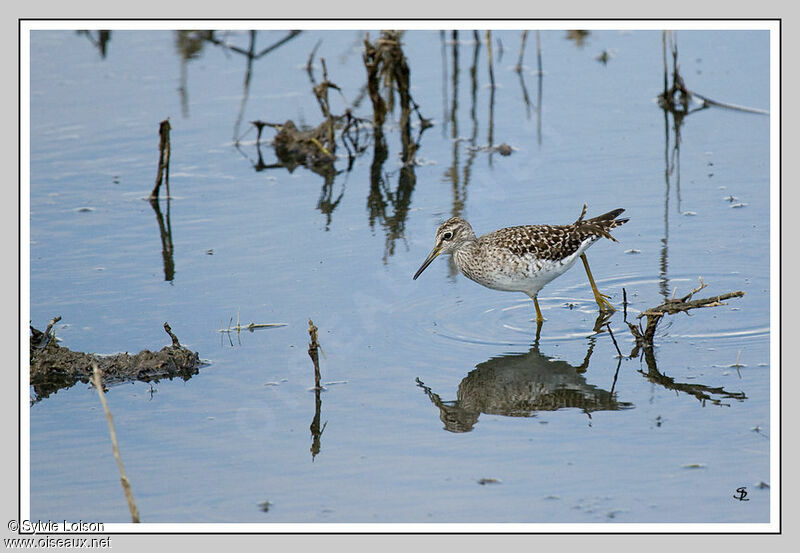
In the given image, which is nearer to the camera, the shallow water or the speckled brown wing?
the shallow water

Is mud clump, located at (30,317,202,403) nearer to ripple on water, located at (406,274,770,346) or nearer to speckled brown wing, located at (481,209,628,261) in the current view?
ripple on water, located at (406,274,770,346)

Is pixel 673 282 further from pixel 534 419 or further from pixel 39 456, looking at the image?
pixel 39 456

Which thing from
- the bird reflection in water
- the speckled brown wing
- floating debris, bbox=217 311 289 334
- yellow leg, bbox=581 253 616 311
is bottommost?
the bird reflection in water

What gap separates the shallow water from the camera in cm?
718

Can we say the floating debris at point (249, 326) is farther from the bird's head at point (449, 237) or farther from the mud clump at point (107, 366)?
the bird's head at point (449, 237)

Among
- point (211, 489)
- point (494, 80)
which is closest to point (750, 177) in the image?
point (494, 80)

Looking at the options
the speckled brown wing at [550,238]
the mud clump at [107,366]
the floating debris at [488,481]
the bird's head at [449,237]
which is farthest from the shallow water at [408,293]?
the speckled brown wing at [550,238]

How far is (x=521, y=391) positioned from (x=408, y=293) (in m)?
2.26

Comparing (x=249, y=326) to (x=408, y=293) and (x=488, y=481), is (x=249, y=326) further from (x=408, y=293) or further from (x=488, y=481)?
(x=488, y=481)

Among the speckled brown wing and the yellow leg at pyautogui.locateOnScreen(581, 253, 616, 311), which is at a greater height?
the speckled brown wing

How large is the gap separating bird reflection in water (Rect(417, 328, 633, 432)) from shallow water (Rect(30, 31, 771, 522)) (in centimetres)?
2

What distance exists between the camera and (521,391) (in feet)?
27.8

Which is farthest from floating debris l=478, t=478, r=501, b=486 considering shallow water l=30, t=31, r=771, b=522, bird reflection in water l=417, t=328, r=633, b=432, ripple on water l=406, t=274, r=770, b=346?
ripple on water l=406, t=274, r=770, b=346

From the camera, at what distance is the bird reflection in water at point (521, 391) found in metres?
8.08
